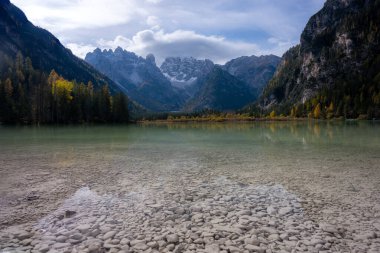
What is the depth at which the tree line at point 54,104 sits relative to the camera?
143 metres

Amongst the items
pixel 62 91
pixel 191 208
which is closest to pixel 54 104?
pixel 62 91

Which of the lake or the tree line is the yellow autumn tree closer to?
the tree line

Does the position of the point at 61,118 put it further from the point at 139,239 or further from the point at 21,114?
the point at 139,239

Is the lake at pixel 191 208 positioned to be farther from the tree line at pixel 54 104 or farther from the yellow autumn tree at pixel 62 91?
the yellow autumn tree at pixel 62 91

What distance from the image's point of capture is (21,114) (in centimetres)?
14338

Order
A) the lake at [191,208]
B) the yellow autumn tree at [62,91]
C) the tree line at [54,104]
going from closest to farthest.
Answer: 1. the lake at [191,208]
2. the tree line at [54,104]
3. the yellow autumn tree at [62,91]

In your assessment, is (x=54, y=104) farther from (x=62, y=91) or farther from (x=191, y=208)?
(x=191, y=208)

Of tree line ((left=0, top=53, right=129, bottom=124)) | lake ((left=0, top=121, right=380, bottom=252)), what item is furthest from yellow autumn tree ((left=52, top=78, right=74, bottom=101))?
lake ((left=0, top=121, right=380, bottom=252))

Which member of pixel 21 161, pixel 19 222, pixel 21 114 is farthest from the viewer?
pixel 21 114

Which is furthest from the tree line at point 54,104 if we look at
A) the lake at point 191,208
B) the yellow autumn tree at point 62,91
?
the lake at point 191,208

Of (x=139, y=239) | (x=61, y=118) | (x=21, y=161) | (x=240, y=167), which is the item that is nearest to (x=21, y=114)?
(x=61, y=118)

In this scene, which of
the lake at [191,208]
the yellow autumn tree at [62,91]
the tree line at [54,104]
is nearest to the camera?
the lake at [191,208]

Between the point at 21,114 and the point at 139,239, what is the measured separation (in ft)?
501

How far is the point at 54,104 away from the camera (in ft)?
489
